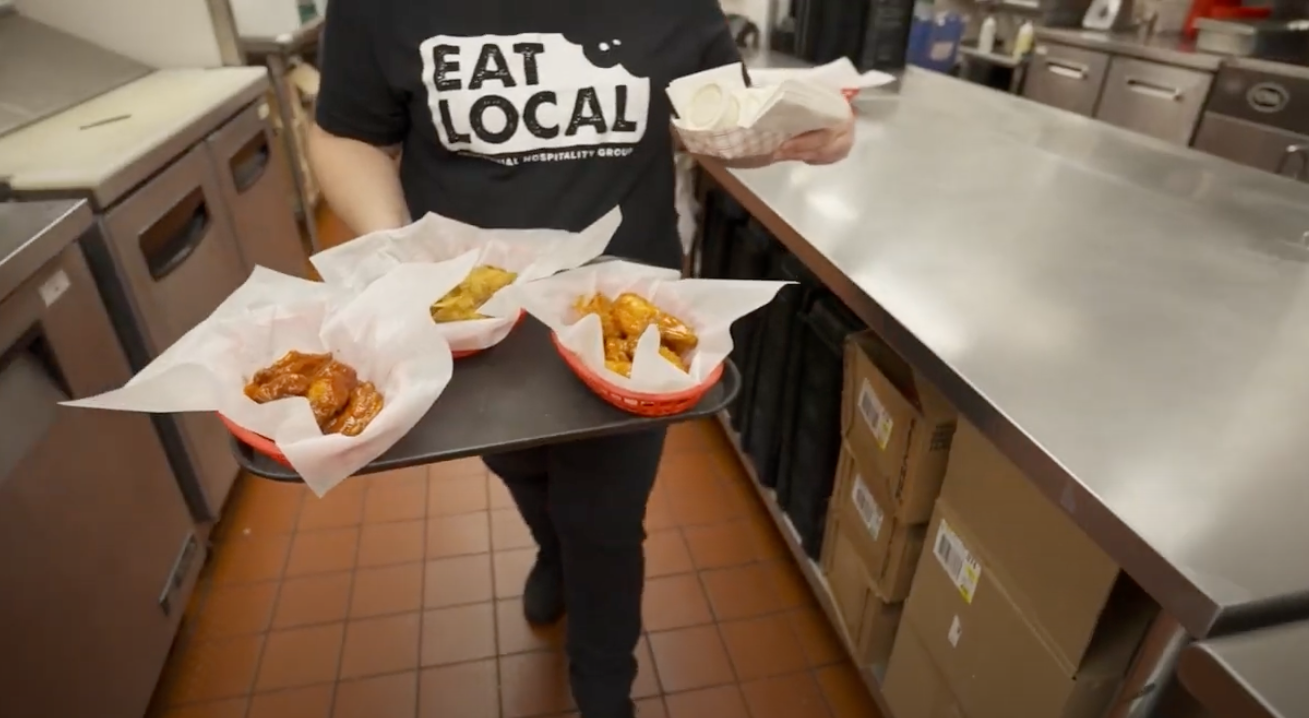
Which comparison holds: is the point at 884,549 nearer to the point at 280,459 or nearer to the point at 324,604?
the point at 280,459

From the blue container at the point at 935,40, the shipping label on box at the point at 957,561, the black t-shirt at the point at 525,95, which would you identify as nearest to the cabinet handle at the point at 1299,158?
the blue container at the point at 935,40

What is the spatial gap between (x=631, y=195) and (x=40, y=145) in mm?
1062

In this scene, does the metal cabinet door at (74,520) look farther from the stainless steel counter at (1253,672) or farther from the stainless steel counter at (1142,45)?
the stainless steel counter at (1142,45)

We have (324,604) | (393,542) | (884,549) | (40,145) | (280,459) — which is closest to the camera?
(280,459)

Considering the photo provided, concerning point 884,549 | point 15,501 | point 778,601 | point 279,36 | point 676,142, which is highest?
point 676,142

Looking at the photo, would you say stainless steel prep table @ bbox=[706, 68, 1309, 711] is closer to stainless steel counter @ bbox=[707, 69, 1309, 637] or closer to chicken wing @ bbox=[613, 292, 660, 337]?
stainless steel counter @ bbox=[707, 69, 1309, 637]

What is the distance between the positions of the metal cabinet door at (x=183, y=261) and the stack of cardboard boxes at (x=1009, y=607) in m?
1.13

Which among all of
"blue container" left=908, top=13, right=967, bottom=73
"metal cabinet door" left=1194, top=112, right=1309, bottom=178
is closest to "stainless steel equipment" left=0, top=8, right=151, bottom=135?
"blue container" left=908, top=13, right=967, bottom=73

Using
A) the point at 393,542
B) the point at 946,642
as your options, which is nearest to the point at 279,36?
the point at 393,542

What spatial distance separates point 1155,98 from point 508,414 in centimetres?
246

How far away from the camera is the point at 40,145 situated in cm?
128

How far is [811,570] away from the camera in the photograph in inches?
55.1

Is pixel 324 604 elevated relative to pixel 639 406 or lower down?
lower down

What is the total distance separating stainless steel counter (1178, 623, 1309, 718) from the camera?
0.44 meters
